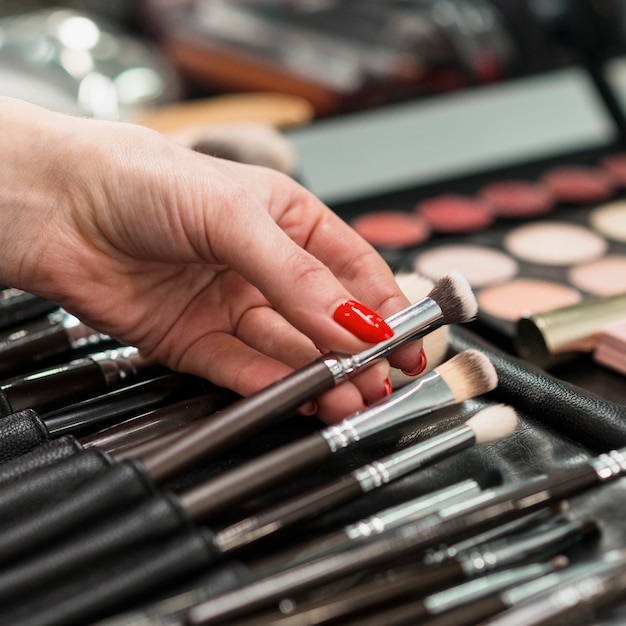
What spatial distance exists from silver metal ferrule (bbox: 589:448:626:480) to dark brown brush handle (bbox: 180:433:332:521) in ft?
0.53

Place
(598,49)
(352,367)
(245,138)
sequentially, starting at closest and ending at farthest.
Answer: (352,367) → (245,138) → (598,49)

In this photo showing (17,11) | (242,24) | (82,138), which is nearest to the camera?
(82,138)

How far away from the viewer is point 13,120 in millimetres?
688

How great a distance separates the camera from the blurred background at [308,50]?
1429 mm

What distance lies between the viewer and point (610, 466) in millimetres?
508

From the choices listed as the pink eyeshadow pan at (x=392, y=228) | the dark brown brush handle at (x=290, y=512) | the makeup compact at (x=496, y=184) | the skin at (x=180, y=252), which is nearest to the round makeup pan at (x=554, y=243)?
the makeup compact at (x=496, y=184)

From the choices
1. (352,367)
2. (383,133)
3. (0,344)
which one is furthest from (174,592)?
(383,133)

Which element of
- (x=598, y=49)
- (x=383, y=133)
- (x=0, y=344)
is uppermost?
(x=598, y=49)

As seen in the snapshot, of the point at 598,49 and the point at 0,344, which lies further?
the point at 598,49

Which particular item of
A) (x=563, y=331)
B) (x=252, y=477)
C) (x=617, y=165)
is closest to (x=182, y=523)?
(x=252, y=477)

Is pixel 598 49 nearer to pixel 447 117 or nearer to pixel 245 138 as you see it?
pixel 447 117

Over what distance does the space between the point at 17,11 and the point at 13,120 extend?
142 cm

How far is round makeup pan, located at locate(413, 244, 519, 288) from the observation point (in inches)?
42.0

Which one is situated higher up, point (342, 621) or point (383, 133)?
point (383, 133)
